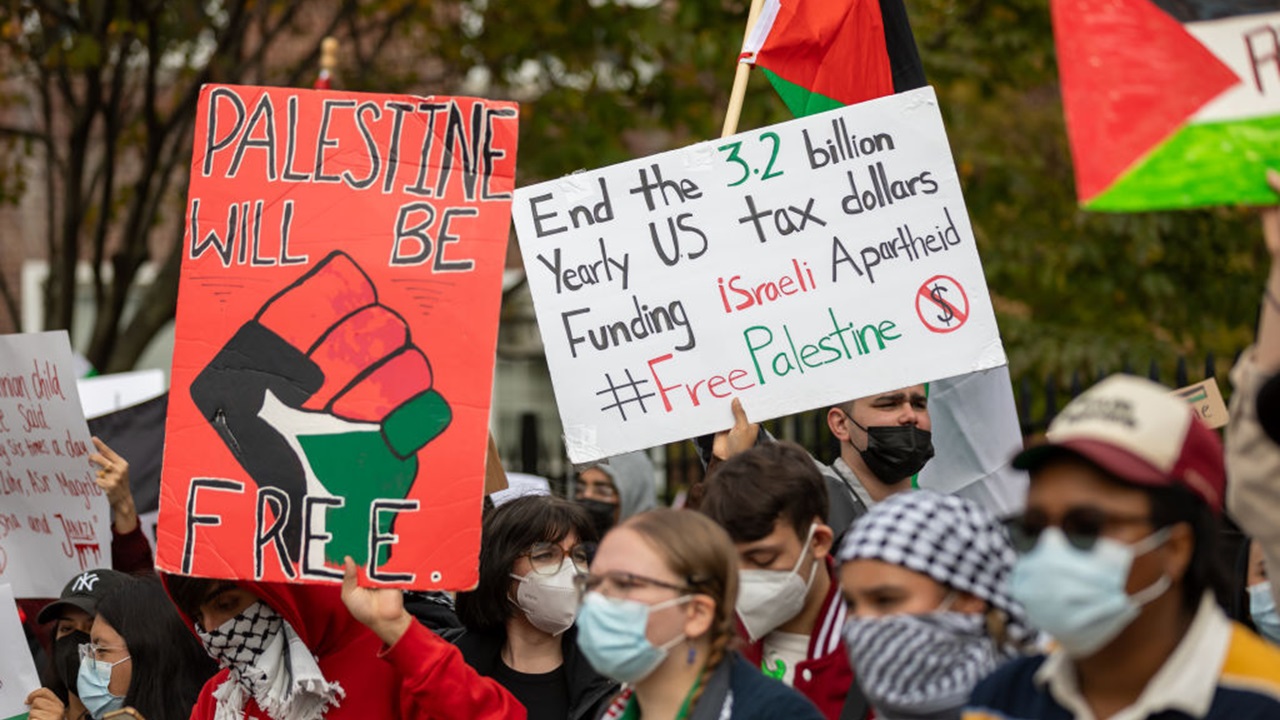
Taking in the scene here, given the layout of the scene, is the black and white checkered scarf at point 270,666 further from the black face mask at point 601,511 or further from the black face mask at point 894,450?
the black face mask at point 601,511

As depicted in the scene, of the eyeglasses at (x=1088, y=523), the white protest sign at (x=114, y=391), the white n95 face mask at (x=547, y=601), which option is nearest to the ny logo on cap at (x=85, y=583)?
the white n95 face mask at (x=547, y=601)

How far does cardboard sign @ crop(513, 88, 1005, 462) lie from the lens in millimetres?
4637

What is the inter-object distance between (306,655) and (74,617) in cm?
143

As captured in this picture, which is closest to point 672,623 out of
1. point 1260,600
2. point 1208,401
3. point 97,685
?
point 1260,600

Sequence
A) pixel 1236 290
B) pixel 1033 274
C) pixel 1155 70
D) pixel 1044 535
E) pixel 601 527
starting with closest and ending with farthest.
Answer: pixel 1044 535 < pixel 1155 70 < pixel 601 527 < pixel 1236 290 < pixel 1033 274

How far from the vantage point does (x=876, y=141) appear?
4816 millimetres

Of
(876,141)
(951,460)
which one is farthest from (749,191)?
(951,460)

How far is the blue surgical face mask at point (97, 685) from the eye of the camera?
16.6 ft

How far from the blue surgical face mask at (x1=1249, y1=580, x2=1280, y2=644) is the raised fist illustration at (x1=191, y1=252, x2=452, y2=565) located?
2.19 metres

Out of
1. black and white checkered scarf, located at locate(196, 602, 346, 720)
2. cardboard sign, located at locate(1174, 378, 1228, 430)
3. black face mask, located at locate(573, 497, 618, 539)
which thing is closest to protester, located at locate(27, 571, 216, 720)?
black and white checkered scarf, located at locate(196, 602, 346, 720)

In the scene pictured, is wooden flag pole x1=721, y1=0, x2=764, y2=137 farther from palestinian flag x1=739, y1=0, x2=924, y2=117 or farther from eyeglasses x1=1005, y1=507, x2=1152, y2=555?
eyeglasses x1=1005, y1=507, x2=1152, y2=555

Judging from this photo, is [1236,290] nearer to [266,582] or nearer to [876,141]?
[876,141]

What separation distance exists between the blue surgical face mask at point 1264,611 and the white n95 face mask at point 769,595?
4.60 feet

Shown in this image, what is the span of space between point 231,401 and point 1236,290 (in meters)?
8.69
